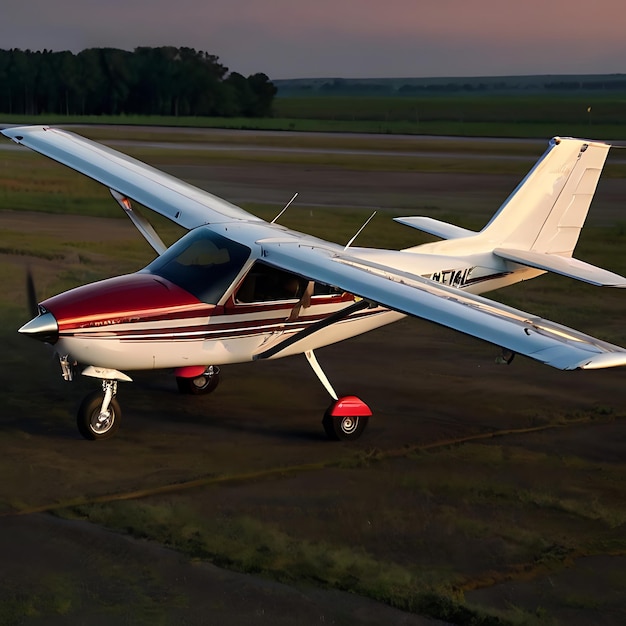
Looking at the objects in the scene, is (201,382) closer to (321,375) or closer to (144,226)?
(321,375)

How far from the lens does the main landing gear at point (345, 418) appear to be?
444 inches

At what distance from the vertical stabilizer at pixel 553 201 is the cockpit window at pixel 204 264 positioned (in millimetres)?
4146

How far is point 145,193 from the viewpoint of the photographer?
1369cm

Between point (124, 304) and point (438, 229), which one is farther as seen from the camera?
point (438, 229)

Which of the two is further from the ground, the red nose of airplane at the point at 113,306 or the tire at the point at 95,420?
the red nose of airplane at the point at 113,306

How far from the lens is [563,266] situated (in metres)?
13.5

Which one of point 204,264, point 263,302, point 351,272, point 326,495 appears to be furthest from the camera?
point 263,302

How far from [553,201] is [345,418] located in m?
4.92

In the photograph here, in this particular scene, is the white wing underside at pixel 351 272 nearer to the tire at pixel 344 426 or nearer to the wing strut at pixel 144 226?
the wing strut at pixel 144 226

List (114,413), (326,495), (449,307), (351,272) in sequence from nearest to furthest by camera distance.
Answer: (449,307), (326,495), (351,272), (114,413)

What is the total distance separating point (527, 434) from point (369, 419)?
1.68 m

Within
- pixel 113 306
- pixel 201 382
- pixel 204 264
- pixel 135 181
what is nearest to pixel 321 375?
pixel 204 264

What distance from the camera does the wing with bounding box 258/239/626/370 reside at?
27.8ft

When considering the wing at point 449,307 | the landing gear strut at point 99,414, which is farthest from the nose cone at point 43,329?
the wing at point 449,307
